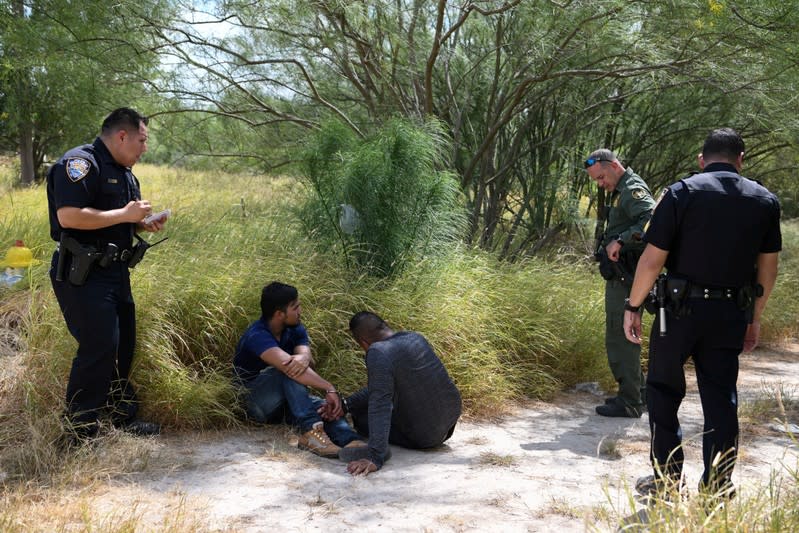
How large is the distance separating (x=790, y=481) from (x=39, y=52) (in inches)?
282

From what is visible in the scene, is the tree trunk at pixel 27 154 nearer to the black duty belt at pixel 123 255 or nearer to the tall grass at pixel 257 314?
the tall grass at pixel 257 314

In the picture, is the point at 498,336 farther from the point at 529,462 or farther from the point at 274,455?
the point at 274,455

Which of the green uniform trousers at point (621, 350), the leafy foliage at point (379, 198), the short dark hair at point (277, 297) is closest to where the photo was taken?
the short dark hair at point (277, 297)

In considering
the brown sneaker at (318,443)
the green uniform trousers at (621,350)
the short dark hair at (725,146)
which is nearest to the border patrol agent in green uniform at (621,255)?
the green uniform trousers at (621,350)

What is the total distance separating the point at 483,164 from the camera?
858cm

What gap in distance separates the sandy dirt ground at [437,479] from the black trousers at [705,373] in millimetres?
144

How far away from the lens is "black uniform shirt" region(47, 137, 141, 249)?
397cm

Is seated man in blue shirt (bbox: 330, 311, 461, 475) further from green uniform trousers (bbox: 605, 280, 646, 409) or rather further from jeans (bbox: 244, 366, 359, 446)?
green uniform trousers (bbox: 605, 280, 646, 409)

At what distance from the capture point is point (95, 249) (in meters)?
4.07

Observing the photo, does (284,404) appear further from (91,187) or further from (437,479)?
(91,187)

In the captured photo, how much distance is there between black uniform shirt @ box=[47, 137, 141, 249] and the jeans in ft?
3.71

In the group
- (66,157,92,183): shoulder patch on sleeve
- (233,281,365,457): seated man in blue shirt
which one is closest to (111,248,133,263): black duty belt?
(66,157,92,183): shoulder patch on sleeve

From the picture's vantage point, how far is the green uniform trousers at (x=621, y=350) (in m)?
5.20

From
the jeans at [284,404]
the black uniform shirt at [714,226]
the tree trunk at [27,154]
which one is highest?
the tree trunk at [27,154]
